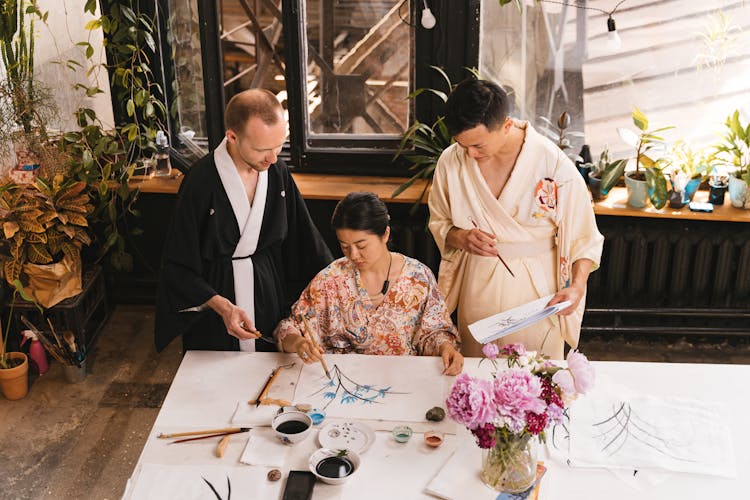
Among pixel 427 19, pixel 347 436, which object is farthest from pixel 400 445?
pixel 427 19

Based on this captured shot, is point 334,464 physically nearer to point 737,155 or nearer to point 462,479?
point 462,479

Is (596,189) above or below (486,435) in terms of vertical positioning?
above

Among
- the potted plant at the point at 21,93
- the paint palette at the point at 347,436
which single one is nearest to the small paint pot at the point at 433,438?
the paint palette at the point at 347,436

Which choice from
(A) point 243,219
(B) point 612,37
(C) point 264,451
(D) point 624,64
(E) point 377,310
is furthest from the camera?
(D) point 624,64

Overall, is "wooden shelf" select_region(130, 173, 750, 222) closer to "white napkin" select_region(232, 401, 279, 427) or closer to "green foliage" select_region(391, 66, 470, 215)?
"green foliage" select_region(391, 66, 470, 215)

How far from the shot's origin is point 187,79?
3912mm

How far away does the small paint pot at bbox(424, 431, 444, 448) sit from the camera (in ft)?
6.71

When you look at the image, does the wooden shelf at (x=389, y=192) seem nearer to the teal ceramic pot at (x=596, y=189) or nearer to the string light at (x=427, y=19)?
the teal ceramic pot at (x=596, y=189)

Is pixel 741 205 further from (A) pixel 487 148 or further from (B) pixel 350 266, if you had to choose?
(B) pixel 350 266

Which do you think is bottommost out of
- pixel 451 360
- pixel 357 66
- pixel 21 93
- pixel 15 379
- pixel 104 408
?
pixel 104 408

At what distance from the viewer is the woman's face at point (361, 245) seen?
2393mm

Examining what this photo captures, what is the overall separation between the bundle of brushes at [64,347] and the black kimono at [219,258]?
110cm

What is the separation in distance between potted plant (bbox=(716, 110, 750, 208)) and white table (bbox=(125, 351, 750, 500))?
55.6 inches

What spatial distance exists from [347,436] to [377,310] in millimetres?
510
